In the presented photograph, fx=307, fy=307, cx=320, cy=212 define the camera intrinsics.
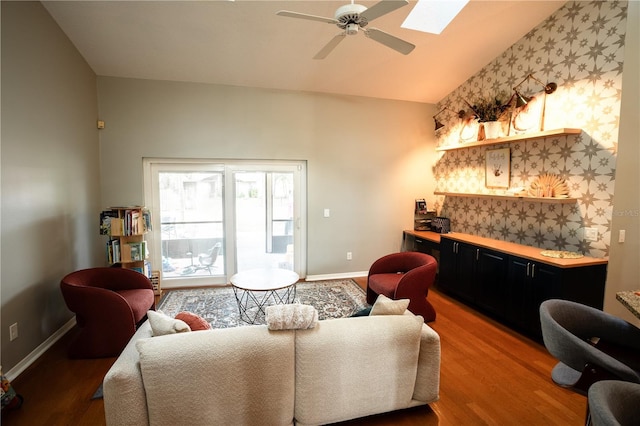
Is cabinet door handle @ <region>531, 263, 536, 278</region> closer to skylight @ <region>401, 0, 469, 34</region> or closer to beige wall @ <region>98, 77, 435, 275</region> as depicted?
beige wall @ <region>98, 77, 435, 275</region>

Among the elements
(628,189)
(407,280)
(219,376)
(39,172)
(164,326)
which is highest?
(39,172)

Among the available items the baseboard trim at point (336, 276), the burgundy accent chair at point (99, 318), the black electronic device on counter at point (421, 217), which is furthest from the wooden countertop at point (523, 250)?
the burgundy accent chair at point (99, 318)

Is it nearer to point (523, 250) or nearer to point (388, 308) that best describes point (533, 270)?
point (523, 250)

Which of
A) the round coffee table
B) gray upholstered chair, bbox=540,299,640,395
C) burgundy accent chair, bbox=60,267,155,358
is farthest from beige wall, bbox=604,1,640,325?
burgundy accent chair, bbox=60,267,155,358

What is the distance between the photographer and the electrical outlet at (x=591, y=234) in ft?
9.86

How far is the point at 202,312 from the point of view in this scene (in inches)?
146

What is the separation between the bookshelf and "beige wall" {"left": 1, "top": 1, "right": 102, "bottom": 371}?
34 centimetres

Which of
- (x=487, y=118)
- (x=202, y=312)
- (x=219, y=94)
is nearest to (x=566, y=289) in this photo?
(x=487, y=118)

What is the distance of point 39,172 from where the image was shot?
9.34 ft

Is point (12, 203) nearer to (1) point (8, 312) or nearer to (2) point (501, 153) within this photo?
(1) point (8, 312)

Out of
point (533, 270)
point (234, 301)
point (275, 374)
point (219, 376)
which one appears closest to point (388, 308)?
point (275, 374)

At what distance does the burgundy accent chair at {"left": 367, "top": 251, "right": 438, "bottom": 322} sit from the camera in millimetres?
3299

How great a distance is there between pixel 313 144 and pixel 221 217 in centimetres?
178

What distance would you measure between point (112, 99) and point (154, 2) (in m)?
1.70
